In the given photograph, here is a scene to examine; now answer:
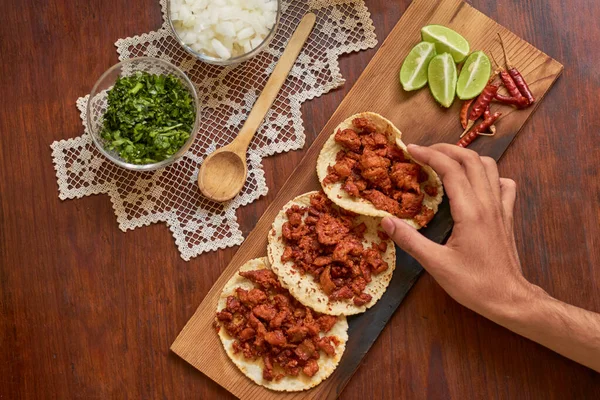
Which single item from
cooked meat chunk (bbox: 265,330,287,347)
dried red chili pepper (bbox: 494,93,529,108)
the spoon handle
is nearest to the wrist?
dried red chili pepper (bbox: 494,93,529,108)

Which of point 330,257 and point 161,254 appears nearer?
point 330,257

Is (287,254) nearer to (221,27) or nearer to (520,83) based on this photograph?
(221,27)

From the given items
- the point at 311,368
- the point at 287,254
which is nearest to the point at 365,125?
the point at 287,254

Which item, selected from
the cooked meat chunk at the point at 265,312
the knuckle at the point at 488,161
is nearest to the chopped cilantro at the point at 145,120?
the cooked meat chunk at the point at 265,312

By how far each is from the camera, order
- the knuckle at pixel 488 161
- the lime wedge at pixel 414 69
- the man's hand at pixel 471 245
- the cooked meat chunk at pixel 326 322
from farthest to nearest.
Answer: the lime wedge at pixel 414 69
the cooked meat chunk at pixel 326 322
the knuckle at pixel 488 161
the man's hand at pixel 471 245

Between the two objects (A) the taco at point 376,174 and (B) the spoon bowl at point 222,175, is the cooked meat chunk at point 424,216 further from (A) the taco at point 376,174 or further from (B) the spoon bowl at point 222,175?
(B) the spoon bowl at point 222,175
